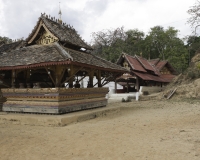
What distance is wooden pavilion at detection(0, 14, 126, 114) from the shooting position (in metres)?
10.8

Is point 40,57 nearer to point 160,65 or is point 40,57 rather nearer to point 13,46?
point 13,46

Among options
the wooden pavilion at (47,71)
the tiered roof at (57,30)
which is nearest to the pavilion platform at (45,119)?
the wooden pavilion at (47,71)

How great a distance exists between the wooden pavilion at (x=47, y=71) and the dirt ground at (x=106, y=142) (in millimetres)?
2007

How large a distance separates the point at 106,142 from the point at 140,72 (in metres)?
21.9

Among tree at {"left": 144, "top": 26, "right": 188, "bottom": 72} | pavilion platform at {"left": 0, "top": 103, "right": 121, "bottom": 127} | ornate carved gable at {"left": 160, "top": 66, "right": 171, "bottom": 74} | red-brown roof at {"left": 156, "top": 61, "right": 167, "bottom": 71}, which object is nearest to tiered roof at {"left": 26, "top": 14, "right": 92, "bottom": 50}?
pavilion platform at {"left": 0, "top": 103, "right": 121, "bottom": 127}

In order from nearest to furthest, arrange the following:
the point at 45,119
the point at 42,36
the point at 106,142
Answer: the point at 106,142 → the point at 45,119 → the point at 42,36

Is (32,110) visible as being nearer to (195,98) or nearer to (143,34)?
(195,98)

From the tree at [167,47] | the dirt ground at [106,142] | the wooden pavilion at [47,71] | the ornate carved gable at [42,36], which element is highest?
the tree at [167,47]

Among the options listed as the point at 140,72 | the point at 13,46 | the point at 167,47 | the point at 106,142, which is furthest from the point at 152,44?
the point at 106,142

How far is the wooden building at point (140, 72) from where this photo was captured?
86.7ft

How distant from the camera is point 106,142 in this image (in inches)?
268

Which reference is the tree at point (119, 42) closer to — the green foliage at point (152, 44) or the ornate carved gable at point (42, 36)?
the green foliage at point (152, 44)

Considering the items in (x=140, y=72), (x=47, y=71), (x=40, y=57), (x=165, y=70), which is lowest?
(x=47, y=71)

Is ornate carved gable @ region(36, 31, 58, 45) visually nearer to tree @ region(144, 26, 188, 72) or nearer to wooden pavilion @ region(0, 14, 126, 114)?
wooden pavilion @ region(0, 14, 126, 114)
